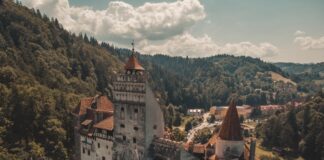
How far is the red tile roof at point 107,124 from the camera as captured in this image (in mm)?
67950

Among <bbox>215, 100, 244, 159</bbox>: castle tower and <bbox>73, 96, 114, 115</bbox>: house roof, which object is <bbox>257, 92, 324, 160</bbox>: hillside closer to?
<bbox>215, 100, 244, 159</bbox>: castle tower

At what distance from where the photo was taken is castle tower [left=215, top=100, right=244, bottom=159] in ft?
193

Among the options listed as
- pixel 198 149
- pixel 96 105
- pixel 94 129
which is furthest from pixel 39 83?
pixel 198 149

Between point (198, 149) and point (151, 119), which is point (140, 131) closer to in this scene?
point (151, 119)

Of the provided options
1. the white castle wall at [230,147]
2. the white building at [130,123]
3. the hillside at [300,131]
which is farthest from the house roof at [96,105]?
the hillside at [300,131]

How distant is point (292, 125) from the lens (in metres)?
141

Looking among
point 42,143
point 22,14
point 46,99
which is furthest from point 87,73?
point 42,143

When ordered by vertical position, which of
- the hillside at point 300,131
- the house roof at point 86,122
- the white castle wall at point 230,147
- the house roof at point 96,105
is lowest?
the hillside at point 300,131

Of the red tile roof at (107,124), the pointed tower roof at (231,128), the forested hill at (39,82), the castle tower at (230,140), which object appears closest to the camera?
the castle tower at (230,140)

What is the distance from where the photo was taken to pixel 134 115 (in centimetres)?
6241

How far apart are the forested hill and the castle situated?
812 inches

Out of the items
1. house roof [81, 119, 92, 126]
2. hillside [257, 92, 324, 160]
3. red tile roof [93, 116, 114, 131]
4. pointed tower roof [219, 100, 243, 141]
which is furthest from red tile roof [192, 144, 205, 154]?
hillside [257, 92, 324, 160]

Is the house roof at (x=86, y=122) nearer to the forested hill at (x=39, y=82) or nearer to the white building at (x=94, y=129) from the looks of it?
the white building at (x=94, y=129)

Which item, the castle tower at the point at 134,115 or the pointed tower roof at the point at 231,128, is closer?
the pointed tower roof at the point at 231,128
